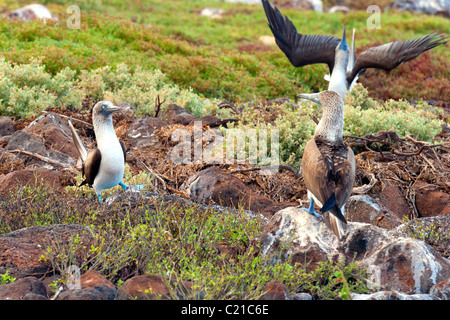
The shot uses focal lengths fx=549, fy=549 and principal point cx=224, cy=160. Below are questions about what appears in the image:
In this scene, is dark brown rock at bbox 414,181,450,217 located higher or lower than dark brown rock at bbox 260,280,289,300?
lower

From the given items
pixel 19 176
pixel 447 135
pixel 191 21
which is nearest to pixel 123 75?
pixel 19 176

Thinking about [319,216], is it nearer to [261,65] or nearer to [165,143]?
[165,143]

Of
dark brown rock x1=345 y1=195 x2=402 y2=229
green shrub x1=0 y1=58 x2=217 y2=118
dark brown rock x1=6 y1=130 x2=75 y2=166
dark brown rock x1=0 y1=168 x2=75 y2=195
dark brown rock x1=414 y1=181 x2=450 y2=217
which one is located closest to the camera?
dark brown rock x1=345 y1=195 x2=402 y2=229

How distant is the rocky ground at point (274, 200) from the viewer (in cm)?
325

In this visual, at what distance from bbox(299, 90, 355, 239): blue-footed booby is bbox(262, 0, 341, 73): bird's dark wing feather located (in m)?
5.36

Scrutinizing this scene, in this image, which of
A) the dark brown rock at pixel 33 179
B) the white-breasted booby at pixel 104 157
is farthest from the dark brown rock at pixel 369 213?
the dark brown rock at pixel 33 179

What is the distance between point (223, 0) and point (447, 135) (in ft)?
70.7

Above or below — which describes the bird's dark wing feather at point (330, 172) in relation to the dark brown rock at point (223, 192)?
above

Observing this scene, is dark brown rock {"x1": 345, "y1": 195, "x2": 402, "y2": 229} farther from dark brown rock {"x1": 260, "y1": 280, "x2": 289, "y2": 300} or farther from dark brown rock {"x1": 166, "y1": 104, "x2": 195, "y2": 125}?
dark brown rock {"x1": 166, "y1": 104, "x2": 195, "y2": 125}

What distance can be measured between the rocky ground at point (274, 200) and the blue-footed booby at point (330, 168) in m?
0.25

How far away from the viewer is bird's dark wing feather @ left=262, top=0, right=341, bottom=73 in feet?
30.2

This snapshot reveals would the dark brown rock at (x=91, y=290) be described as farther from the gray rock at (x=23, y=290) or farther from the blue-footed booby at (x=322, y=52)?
the blue-footed booby at (x=322, y=52)

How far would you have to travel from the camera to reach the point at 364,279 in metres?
3.34

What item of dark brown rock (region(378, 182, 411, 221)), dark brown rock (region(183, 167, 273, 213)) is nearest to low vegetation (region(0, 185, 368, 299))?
dark brown rock (region(183, 167, 273, 213))
